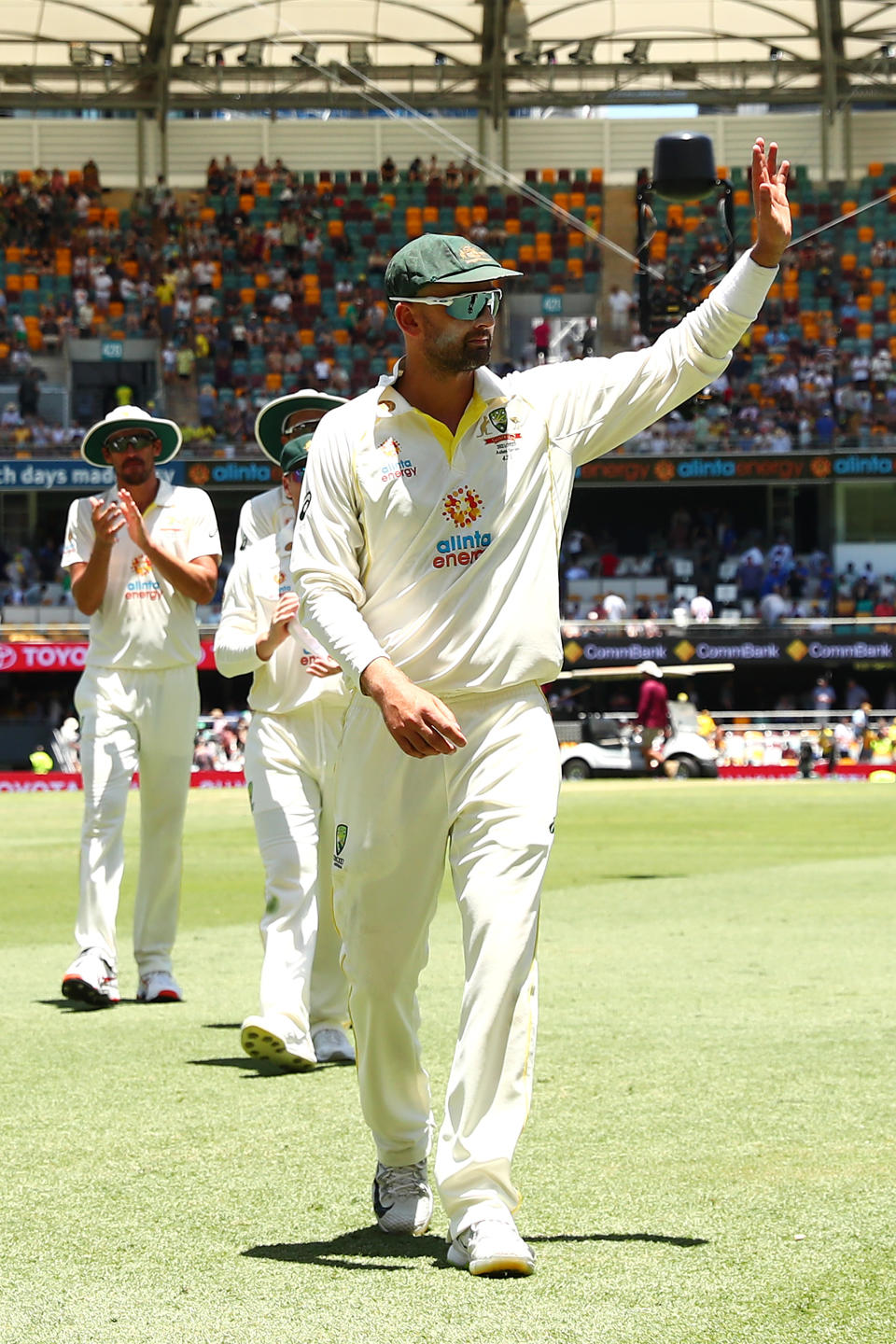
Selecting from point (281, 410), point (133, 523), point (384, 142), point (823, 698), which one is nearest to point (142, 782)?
point (133, 523)

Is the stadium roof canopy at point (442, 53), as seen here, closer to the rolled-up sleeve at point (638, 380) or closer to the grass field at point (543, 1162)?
the grass field at point (543, 1162)

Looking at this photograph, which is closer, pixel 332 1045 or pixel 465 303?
pixel 465 303

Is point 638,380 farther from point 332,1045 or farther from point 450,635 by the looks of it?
point 332,1045

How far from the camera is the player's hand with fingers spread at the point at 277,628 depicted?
6.89 meters

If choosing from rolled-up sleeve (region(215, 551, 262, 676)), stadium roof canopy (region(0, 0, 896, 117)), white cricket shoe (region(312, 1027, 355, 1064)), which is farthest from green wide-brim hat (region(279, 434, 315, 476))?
stadium roof canopy (region(0, 0, 896, 117))

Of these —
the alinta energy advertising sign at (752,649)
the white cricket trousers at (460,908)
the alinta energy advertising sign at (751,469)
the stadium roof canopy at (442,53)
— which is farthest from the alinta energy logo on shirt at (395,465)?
the stadium roof canopy at (442,53)

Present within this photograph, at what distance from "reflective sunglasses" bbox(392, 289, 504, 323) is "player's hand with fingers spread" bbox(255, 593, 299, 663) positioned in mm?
2518

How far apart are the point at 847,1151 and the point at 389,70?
41898mm

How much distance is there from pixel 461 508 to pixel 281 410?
297 cm

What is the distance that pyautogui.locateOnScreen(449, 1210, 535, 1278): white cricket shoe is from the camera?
3.92 metres

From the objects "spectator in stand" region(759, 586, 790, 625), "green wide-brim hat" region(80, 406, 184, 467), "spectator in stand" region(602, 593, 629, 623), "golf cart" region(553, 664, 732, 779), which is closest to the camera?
A: "green wide-brim hat" region(80, 406, 184, 467)

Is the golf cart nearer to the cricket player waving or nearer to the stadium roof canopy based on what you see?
the stadium roof canopy

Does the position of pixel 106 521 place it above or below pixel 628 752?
above

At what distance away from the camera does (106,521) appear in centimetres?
805
